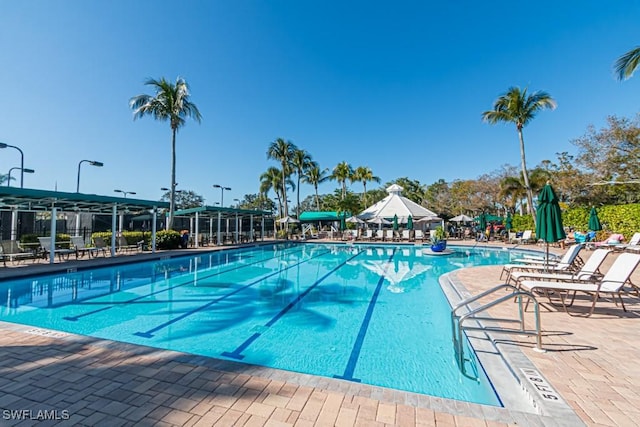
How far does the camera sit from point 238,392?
254cm

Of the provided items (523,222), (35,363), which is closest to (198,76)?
(35,363)

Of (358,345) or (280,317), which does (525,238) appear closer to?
(358,345)

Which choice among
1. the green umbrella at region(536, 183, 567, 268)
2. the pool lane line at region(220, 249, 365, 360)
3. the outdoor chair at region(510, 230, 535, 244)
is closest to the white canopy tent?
the outdoor chair at region(510, 230, 535, 244)

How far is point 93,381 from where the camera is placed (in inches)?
107

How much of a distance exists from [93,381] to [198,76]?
1656 cm

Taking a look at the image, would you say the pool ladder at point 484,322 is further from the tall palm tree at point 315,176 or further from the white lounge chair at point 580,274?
the tall palm tree at point 315,176

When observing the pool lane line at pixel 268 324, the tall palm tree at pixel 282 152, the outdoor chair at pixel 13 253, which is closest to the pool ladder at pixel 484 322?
the pool lane line at pixel 268 324

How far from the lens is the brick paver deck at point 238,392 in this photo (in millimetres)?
2160

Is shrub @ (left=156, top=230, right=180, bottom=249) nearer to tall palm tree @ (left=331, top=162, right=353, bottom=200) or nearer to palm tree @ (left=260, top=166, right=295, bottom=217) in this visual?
palm tree @ (left=260, top=166, right=295, bottom=217)

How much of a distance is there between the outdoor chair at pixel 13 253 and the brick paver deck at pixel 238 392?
10780 millimetres

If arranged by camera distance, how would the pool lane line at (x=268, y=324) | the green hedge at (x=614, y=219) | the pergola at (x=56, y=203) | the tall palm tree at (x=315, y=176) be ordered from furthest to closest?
the tall palm tree at (x=315, y=176), the green hedge at (x=614, y=219), the pergola at (x=56, y=203), the pool lane line at (x=268, y=324)

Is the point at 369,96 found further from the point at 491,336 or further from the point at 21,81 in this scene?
the point at 491,336

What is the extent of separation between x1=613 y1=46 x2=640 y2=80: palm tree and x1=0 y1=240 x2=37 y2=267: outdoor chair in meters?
23.9

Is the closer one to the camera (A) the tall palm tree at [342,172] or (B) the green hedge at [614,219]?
(B) the green hedge at [614,219]
